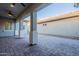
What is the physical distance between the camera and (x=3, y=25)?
14.0m

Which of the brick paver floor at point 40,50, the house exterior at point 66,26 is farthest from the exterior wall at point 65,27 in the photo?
the brick paver floor at point 40,50

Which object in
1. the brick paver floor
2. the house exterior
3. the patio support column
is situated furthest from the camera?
the house exterior

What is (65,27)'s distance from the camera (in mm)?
12953

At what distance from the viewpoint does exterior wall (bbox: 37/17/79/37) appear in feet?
37.1

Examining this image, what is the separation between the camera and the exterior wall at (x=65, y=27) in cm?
1130

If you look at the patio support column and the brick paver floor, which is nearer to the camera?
the brick paver floor

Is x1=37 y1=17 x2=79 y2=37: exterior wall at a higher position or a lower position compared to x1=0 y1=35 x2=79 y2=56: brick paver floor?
higher

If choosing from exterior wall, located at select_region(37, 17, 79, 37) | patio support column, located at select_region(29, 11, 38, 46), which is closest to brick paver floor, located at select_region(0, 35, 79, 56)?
patio support column, located at select_region(29, 11, 38, 46)

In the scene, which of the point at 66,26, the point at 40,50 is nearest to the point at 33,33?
the point at 40,50

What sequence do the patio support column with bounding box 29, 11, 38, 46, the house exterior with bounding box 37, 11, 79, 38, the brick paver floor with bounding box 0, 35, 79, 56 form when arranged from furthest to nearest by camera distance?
the house exterior with bounding box 37, 11, 79, 38, the patio support column with bounding box 29, 11, 38, 46, the brick paver floor with bounding box 0, 35, 79, 56

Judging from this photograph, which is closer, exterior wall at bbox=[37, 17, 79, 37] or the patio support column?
the patio support column

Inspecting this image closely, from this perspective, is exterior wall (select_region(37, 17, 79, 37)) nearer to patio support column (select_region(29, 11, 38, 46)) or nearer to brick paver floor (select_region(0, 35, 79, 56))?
brick paver floor (select_region(0, 35, 79, 56))

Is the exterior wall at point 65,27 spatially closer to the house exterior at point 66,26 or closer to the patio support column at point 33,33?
the house exterior at point 66,26

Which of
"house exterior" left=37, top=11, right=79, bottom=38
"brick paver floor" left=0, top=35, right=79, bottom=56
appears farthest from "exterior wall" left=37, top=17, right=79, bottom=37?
"brick paver floor" left=0, top=35, right=79, bottom=56
